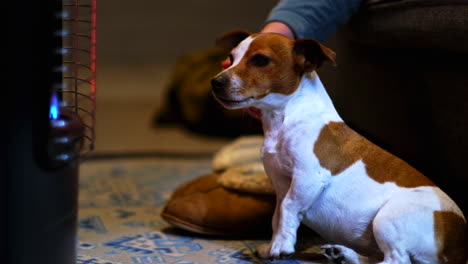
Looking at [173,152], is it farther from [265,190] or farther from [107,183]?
[265,190]

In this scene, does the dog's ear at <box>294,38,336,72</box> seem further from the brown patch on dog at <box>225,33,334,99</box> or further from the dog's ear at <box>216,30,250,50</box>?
the dog's ear at <box>216,30,250,50</box>

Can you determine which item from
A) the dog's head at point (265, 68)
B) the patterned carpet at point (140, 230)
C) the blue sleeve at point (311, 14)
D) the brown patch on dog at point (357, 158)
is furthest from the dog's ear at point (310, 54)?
the patterned carpet at point (140, 230)

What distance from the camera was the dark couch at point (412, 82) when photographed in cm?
133

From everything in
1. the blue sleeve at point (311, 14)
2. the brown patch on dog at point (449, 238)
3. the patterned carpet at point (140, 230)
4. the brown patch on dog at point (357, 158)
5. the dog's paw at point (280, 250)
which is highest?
the blue sleeve at point (311, 14)

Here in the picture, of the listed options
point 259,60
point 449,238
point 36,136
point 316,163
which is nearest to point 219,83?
point 259,60

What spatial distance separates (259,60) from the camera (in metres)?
1.16

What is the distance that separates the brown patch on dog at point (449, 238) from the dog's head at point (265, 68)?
0.33 metres

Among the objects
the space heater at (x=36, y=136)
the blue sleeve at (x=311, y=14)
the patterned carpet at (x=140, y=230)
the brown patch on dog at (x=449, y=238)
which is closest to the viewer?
the space heater at (x=36, y=136)

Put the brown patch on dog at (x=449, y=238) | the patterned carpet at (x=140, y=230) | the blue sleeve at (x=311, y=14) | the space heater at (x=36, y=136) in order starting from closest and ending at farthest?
the space heater at (x=36, y=136), the brown patch on dog at (x=449, y=238), the patterned carpet at (x=140, y=230), the blue sleeve at (x=311, y=14)

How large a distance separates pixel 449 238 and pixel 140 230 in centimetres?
70

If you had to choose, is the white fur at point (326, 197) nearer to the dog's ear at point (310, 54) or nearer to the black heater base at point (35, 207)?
the dog's ear at point (310, 54)

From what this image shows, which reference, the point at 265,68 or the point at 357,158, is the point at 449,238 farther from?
the point at 265,68

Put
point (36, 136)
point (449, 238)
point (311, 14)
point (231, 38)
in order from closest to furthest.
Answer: point (36, 136) < point (449, 238) < point (231, 38) < point (311, 14)

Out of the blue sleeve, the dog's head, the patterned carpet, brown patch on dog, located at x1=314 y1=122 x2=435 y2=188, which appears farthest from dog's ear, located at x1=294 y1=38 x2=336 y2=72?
the patterned carpet
